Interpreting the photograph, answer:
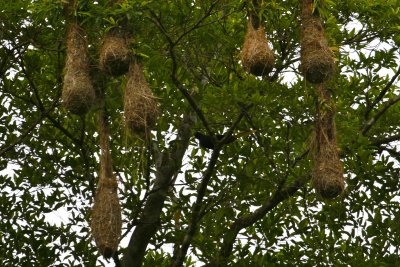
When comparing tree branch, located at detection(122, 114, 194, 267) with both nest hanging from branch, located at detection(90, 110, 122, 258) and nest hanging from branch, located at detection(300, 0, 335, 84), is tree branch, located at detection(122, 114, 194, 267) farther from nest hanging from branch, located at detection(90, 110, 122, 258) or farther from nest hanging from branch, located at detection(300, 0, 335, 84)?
nest hanging from branch, located at detection(300, 0, 335, 84)

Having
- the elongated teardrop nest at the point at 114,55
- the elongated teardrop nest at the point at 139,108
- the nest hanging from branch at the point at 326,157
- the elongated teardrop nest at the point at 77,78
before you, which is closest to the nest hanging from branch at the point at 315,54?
the nest hanging from branch at the point at 326,157

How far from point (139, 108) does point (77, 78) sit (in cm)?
51

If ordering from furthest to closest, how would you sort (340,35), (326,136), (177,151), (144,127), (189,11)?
1. (177,151)
2. (340,35)
3. (189,11)
4. (326,136)
5. (144,127)

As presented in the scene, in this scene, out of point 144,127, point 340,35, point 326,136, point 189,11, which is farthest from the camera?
point 340,35

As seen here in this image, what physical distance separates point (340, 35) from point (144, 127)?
3312mm

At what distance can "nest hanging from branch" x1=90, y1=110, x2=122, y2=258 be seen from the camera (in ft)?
19.8

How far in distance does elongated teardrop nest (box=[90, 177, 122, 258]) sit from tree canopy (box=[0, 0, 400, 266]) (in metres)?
1.18

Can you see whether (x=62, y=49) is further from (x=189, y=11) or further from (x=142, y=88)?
(x=142, y=88)

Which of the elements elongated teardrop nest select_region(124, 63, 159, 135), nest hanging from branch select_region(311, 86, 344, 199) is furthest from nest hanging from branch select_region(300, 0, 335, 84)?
elongated teardrop nest select_region(124, 63, 159, 135)

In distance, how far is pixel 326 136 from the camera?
244 inches

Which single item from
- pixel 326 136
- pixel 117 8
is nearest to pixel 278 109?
pixel 326 136

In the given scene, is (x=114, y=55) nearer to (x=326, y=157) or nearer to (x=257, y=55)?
(x=257, y=55)

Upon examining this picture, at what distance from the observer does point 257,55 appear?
5957 millimetres

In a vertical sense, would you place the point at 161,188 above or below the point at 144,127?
above
